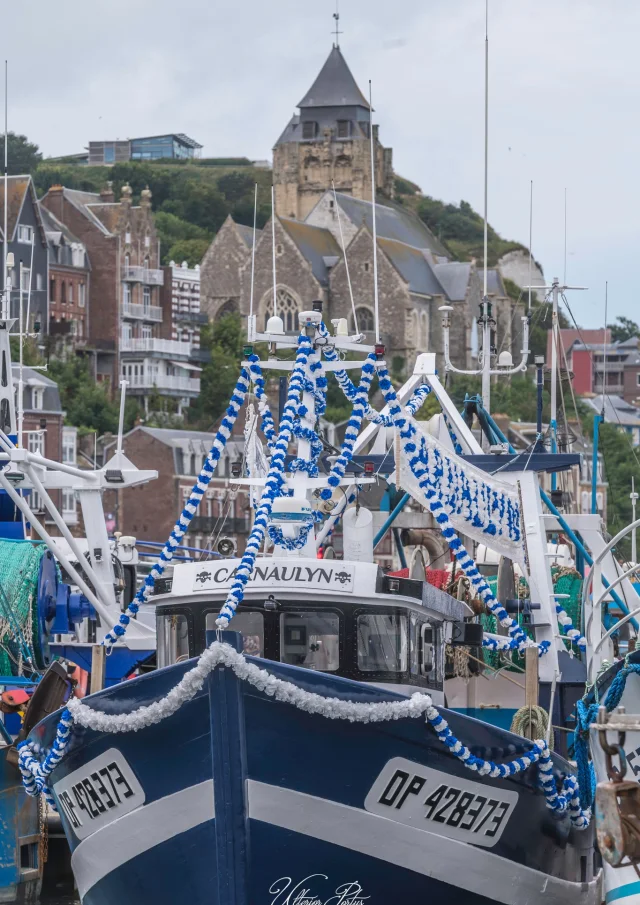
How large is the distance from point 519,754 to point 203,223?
15738 centimetres

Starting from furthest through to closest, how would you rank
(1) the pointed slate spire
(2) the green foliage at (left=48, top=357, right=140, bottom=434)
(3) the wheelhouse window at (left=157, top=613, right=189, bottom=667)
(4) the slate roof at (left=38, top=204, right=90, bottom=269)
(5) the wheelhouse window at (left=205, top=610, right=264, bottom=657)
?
(1) the pointed slate spire < (4) the slate roof at (left=38, top=204, right=90, bottom=269) < (2) the green foliage at (left=48, top=357, right=140, bottom=434) < (3) the wheelhouse window at (left=157, top=613, right=189, bottom=667) < (5) the wheelhouse window at (left=205, top=610, right=264, bottom=657)

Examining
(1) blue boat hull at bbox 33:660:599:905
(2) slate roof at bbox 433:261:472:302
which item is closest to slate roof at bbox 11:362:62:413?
(1) blue boat hull at bbox 33:660:599:905

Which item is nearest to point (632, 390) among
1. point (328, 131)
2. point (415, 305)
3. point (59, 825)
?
point (415, 305)

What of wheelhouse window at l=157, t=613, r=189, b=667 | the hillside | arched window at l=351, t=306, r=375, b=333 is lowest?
wheelhouse window at l=157, t=613, r=189, b=667

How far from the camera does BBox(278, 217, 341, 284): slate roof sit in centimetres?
13262

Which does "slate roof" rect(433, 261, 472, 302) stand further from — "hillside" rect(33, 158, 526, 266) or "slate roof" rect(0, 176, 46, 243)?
"slate roof" rect(0, 176, 46, 243)

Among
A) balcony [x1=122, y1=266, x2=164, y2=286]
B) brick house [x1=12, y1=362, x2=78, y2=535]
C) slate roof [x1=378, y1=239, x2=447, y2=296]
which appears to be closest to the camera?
brick house [x1=12, y1=362, x2=78, y2=535]

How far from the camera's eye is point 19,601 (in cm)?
2483

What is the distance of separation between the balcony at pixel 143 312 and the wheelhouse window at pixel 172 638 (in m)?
87.2

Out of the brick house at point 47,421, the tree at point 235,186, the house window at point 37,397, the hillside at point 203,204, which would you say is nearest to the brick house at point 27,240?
the brick house at point 47,421

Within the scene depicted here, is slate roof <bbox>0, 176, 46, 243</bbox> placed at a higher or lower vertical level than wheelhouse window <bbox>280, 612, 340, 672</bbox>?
higher

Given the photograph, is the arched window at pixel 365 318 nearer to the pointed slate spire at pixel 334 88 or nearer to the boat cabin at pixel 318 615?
the pointed slate spire at pixel 334 88

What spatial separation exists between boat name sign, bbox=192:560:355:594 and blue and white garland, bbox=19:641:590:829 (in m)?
1.32

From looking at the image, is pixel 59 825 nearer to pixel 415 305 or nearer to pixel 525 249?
pixel 415 305
